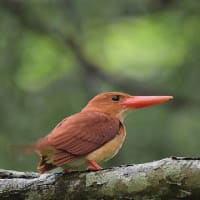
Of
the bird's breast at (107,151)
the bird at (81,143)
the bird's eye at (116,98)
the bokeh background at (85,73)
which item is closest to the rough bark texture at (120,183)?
the bird at (81,143)

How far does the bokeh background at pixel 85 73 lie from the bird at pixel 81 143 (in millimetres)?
2591

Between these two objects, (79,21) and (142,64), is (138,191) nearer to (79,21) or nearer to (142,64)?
(79,21)

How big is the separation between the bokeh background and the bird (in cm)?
259

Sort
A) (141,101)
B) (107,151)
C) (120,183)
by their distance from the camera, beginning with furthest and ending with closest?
(141,101) → (107,151) → (120,183)

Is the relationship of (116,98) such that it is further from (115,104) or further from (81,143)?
(81,143)

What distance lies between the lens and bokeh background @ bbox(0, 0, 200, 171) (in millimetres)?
7293

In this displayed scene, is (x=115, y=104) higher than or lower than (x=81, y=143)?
higher

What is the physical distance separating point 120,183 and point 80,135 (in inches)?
24.7

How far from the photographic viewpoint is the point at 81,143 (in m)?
3.85

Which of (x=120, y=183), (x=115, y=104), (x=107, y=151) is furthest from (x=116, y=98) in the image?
(x=120, y=183)

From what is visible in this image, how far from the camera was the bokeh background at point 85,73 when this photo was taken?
287 inches

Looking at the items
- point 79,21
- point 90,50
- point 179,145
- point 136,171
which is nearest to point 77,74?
point 90,50

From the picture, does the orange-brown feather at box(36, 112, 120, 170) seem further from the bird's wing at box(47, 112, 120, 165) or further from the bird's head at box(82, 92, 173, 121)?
the bird's head at box(82, 92, 173, 121)

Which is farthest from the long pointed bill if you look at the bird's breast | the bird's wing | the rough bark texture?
the rough bark texture
